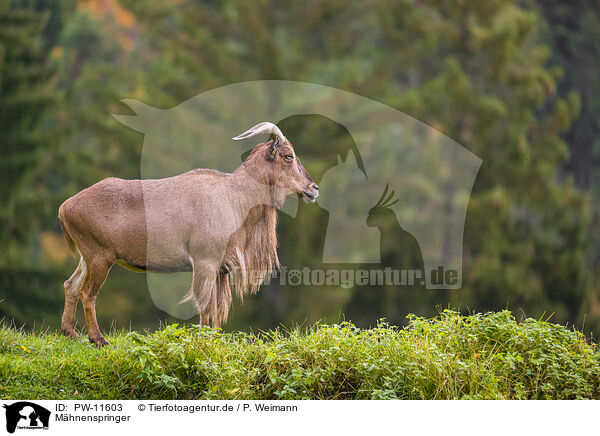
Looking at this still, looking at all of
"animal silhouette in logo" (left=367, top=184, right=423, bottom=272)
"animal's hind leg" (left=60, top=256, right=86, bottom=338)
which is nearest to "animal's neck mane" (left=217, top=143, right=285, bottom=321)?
"animal's hind leg" (left=60, top=256, right=86, bottom=338)

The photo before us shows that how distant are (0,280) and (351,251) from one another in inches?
314

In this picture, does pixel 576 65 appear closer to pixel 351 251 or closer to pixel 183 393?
pixel 351 251

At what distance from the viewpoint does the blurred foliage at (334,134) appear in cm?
1606

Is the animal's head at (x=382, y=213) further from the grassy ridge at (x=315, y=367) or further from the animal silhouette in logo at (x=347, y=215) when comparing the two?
the grassy ridge at (x=315, y=367)

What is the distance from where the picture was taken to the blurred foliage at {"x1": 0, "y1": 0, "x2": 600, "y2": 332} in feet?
52.7

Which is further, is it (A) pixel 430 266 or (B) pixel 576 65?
(B) pixel 576 65

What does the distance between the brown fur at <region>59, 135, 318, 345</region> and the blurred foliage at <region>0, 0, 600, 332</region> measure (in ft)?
24.3

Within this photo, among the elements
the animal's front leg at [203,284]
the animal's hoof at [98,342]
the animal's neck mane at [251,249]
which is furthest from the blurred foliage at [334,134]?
the animal's hoof at [98,342]

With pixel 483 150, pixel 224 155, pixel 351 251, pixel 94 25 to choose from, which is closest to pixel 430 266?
pixel 351 251

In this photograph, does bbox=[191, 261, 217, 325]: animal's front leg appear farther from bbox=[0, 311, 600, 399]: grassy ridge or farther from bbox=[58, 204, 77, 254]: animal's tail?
bbox=[58, 204, 77, 254]: animal's tail
